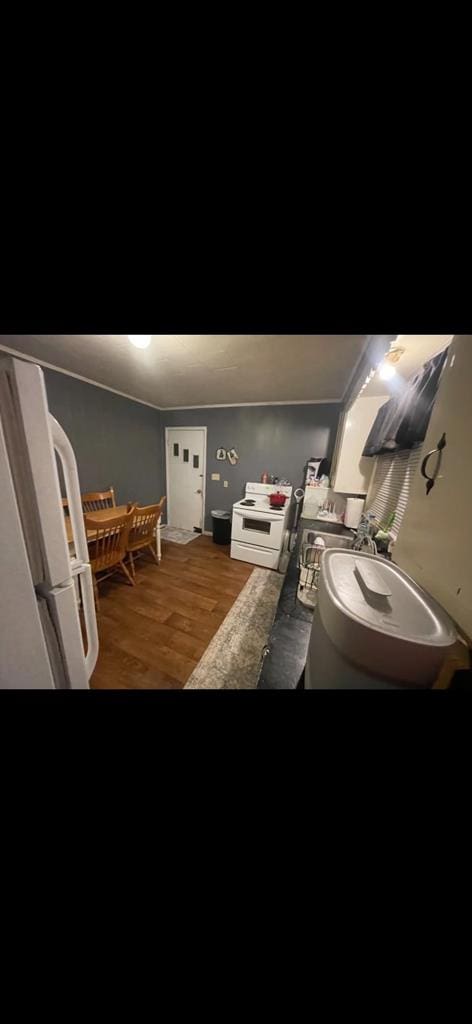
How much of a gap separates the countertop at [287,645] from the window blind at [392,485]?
2.02ft

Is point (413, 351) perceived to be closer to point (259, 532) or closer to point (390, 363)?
point (390, 363)

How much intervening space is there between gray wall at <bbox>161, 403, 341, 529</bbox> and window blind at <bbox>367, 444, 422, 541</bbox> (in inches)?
37.1

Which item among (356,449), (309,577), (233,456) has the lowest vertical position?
(309,577)

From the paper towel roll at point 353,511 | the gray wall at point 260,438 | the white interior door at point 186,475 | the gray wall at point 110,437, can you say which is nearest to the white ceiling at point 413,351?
the paper towel roll at point 353,511

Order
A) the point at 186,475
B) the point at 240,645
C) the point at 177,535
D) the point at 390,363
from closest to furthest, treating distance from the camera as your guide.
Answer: the point at 390,363, the point at 240,645, the point at 177,535, the point at 186,475

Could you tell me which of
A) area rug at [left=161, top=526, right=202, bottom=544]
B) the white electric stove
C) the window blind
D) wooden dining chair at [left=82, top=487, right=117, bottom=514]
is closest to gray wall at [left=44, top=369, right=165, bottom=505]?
wooden dining chair at [left=82, top=487, right=117, bottom=514]

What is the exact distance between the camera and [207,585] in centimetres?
212

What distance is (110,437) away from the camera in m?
2.71

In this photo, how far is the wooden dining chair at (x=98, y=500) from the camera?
2.41m

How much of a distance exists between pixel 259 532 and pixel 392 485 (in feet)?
4.10

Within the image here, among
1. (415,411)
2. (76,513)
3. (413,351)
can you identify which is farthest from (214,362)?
(76,513)
